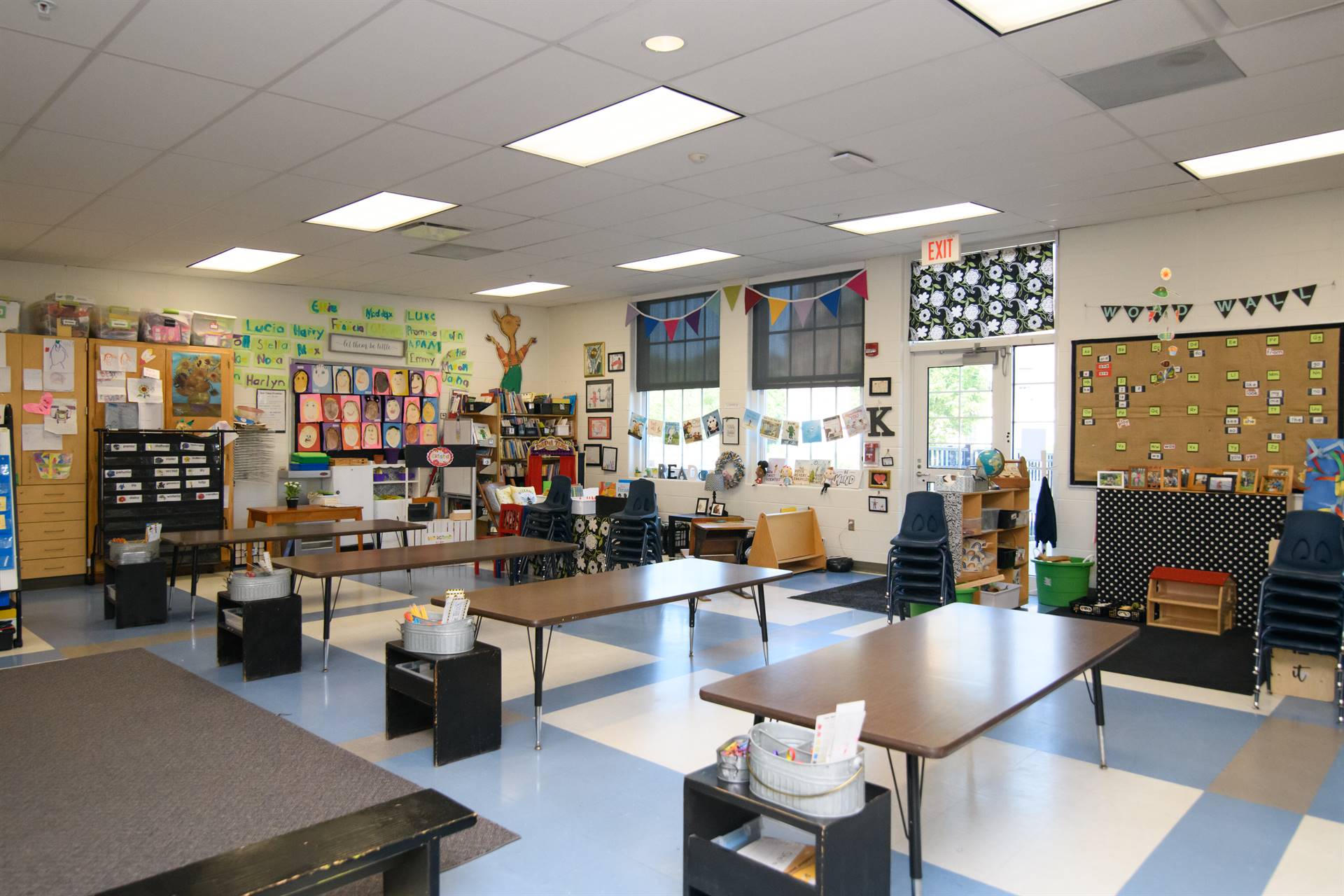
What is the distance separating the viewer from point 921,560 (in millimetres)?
6242

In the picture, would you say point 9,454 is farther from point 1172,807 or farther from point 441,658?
point 1172,807

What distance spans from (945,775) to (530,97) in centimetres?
378

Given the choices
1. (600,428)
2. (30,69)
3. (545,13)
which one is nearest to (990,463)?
(600,428)

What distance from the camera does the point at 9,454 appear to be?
18.9 feet

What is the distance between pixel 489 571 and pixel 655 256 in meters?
3.63

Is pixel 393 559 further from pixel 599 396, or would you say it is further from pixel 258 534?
pixel 599 396

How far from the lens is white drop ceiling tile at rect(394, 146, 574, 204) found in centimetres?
546

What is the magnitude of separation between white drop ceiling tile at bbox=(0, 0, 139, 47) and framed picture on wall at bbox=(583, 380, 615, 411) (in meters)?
7.87

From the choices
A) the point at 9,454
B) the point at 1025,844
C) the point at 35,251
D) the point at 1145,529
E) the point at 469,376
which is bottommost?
the point at 1025,844

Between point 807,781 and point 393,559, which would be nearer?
point 807,781

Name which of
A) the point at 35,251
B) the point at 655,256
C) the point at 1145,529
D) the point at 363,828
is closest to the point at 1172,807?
the point at 363,828

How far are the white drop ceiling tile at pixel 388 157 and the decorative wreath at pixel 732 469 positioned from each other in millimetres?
5086

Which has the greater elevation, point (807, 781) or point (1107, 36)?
point (1107, 36)

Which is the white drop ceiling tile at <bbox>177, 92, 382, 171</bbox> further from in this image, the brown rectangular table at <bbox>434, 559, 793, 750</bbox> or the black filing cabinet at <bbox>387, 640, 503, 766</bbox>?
the black filing cabinet at <bbox>387, 640, 503, 766</bbox>
